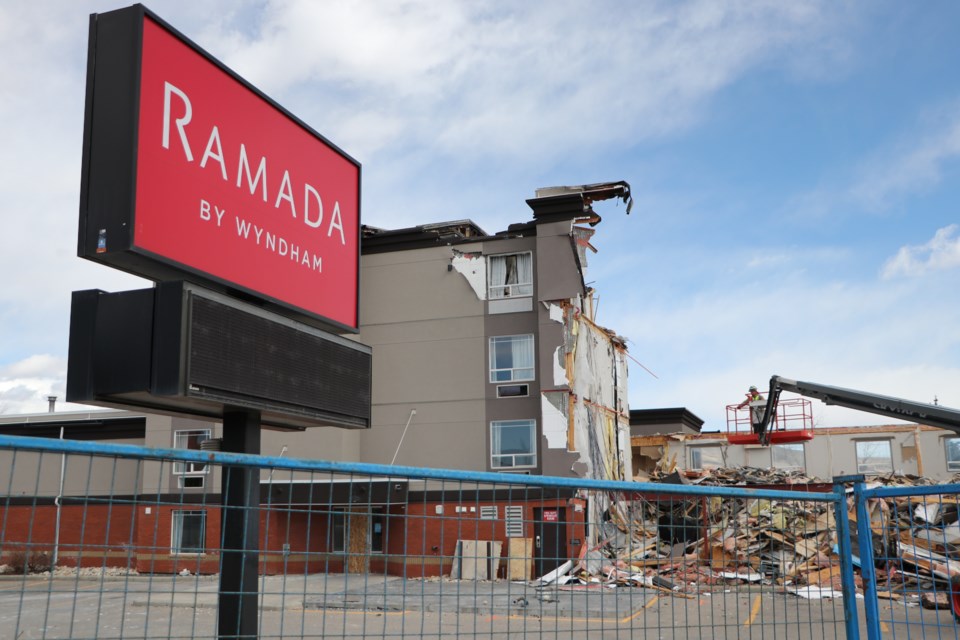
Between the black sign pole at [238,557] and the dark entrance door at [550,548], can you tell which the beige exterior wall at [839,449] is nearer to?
the dark entrance door at [550,548]

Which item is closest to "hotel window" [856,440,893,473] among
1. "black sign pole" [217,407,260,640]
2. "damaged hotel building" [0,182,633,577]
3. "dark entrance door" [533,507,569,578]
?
"damaged hotel building" [0,182,633,577]

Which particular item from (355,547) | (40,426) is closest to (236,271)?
(355,547)

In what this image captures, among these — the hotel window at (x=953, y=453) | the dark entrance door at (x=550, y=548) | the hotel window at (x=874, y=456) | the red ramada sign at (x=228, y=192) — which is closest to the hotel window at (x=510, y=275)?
the red ramada sign at (x=228, y=192)

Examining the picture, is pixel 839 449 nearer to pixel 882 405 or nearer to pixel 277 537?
pixel 882 405

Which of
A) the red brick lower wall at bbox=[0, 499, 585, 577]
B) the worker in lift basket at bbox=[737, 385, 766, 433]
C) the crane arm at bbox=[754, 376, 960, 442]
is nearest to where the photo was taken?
the red brick lower wall at bbox=[0, 499, 585, 577]

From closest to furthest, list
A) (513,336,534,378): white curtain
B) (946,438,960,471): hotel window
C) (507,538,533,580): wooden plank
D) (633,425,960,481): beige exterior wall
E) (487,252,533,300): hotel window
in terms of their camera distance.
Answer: (507,538,533,580): wooden plank < (513,336,534,378): white curtain < (487,252,533,300): hotel window < (633,425,960,481): beige exterior wall < (946,438,960,471): hotel window

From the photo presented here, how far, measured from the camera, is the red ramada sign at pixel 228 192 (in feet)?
22.3

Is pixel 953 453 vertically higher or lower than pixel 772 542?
higher

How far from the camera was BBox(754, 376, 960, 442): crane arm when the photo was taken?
19.6m

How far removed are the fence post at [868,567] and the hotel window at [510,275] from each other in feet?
85.7

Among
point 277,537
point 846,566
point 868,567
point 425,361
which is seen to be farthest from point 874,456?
point 868,567

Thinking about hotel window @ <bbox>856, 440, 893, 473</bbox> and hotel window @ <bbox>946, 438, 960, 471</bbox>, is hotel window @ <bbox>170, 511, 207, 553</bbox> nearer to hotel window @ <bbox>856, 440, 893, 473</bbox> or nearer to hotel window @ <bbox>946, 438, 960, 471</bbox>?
hotel window @ <bbox>856, 440, 893, 473</bbox>

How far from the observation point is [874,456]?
46.1 m

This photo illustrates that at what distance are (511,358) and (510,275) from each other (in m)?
3.09
